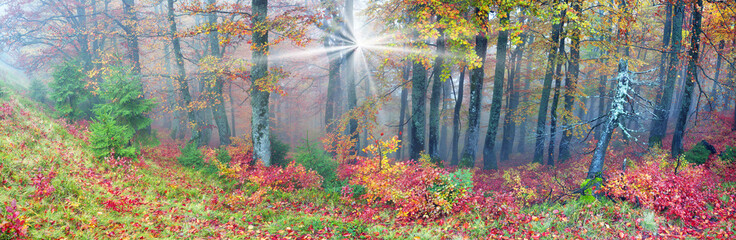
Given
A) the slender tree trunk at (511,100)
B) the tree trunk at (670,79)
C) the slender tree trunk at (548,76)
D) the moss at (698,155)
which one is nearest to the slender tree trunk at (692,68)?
the tree trunk at (670,79)

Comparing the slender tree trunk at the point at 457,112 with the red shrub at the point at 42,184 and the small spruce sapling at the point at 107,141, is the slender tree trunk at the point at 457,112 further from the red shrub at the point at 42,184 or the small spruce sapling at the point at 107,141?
the red shrub at the point at 42,184

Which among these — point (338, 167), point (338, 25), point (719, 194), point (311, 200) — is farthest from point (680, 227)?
point (338, 25)

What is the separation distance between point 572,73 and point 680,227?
9408 mm

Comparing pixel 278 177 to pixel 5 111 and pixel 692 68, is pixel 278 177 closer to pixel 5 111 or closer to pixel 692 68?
pixel 5 111

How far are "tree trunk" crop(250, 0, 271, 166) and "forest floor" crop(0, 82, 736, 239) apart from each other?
7.53 feet

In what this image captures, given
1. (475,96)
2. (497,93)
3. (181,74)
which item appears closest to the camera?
(475,96)

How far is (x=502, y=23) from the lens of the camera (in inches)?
411

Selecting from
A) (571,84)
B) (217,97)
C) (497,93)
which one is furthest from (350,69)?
(571,84)

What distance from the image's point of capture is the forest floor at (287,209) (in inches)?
211

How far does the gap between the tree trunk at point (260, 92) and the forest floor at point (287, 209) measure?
2.29 meters

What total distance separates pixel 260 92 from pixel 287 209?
4.63m

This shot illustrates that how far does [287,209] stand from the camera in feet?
25.7

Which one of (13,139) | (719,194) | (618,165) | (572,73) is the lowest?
(618,165)

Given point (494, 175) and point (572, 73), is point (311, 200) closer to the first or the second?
point (494, 175)
